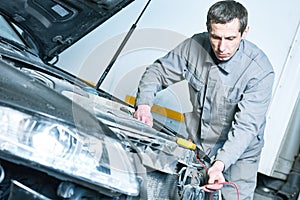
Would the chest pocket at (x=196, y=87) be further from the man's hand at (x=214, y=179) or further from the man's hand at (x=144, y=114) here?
the man's hand at (x=214, y=179)

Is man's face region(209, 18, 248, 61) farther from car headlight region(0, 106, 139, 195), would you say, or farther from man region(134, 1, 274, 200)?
car headlight region(0, 106, 139, 195)

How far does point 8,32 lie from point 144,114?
100 centimetres

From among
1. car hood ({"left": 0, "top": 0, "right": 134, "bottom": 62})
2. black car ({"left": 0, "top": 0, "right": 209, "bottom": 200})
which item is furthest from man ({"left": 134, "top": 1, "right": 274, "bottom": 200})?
black car ({"left": 0, "top": 0, "right": 209, "bottom": 200})

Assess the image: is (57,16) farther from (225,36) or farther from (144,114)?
(225,36)

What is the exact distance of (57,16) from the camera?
2312 mm

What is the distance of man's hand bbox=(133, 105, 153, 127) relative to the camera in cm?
A: 204

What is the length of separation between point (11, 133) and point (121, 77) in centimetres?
239

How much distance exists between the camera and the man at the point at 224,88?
1952 millimetres

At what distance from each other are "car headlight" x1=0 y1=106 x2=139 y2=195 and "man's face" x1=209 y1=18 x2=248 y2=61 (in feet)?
3.10

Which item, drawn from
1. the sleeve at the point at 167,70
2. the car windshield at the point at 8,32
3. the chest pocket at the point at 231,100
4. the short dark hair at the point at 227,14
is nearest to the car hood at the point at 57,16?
the car windshield at the point at 8,32

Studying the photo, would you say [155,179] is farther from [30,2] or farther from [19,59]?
[30,2]

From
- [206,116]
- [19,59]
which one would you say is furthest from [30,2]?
[206,116]

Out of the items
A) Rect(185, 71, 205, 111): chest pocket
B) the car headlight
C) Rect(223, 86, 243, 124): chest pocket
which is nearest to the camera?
the car headlight

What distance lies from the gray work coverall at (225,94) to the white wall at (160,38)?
48cm
